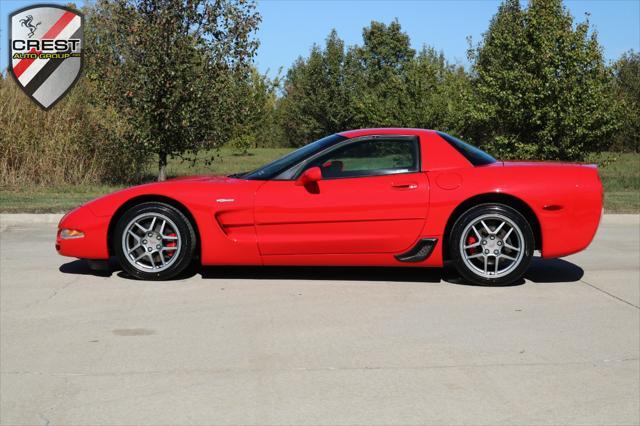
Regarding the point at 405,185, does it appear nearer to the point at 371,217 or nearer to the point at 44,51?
the point at 371,217

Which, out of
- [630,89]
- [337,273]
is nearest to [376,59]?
[630,89]

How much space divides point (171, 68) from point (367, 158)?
10291mm

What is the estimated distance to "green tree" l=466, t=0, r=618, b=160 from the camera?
2239 cm

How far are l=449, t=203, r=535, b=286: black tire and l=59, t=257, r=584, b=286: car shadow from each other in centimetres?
26

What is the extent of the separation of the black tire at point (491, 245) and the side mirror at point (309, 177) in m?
1.24

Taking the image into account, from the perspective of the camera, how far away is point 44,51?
20266 millimetres

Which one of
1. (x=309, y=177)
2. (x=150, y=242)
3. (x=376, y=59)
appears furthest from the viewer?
(x=376, y=59)

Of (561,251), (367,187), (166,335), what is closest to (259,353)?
(166,335)

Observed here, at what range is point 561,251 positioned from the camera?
7.35 meters

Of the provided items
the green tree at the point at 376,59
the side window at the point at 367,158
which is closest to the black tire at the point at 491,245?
the side window at the point at 367,158

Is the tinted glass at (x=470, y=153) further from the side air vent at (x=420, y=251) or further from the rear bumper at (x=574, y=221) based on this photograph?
the side air vent at (x=420, y=251)

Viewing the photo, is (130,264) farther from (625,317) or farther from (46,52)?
(46,52)

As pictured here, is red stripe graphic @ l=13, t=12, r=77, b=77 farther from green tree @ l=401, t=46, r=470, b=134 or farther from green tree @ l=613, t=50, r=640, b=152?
green tree @ l=613, t=50, r=640, b=152

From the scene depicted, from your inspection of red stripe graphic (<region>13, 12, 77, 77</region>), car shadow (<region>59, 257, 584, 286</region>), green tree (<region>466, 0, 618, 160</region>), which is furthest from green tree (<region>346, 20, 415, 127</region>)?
car shadow (<region>59, 257, 584, 286</region>)
